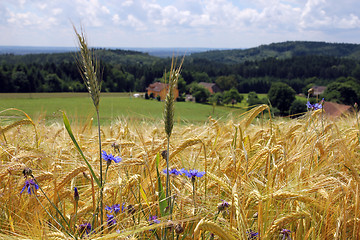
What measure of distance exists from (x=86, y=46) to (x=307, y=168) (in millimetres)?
1843

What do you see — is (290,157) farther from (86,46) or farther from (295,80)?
(295,80)

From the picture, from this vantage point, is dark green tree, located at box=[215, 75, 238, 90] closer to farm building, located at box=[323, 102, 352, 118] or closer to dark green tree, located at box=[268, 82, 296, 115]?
dark green tree, located at box=[268, 82, 296, 115]

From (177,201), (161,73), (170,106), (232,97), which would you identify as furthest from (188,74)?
(170,106)

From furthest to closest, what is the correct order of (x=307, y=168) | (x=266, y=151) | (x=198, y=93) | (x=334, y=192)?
1. (x=198, y=93)
2. (x=307, y=168)
3. (x=266, y=151)
4. (x=334, y=192)

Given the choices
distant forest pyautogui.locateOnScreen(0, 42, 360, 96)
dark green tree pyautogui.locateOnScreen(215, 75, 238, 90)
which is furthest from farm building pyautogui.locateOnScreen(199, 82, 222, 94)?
distant forest pyautogui.locateOnScreen(0, 42, 360, 96)

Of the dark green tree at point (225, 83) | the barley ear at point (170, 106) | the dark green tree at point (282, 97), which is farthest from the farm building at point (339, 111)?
the dark green tree at point (225, 83)

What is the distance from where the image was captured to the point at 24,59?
13938 cm

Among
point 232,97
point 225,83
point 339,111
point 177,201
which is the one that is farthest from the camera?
point 225,83

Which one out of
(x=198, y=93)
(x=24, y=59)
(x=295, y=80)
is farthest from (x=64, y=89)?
(x=295, y=80)

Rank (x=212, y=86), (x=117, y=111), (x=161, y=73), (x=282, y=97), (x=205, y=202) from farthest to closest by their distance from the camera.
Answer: (x=212, y=86), (x=161, y=73), (x=282, y=97), (x=117, y=111), (x=205, y=202)

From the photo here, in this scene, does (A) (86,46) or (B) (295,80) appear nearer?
(A) (86,46)

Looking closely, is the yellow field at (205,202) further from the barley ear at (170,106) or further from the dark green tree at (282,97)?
the dark green tree at (282,97)

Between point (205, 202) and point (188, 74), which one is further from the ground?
point (205, 202)

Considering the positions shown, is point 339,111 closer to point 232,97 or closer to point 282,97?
point 282,97
